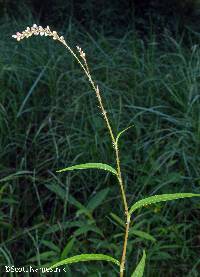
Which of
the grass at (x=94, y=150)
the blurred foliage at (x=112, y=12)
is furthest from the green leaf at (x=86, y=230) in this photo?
the blurred foliage at (x=112, y=12)

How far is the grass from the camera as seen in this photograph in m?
2.44

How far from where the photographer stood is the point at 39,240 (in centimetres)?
251

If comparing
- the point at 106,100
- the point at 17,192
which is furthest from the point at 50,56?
the point at 17,192

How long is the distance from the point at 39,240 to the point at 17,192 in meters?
0.35

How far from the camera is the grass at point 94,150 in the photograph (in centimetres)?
244

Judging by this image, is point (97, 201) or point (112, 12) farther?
point (112, 12)

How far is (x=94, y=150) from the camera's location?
2893mm

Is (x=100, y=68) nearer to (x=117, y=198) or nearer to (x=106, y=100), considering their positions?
(x=106, y=100)

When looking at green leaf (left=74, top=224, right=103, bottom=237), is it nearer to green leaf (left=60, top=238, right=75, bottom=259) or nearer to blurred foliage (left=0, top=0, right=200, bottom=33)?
green leaf (left=60, top=238, right=75, bottom=259)

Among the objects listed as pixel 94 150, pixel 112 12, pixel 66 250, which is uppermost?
pixel 112 12

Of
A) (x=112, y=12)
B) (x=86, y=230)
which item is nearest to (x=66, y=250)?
(x=86, y=230)

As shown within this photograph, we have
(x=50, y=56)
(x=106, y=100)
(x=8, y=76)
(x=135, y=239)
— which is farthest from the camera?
(x=50, y=56)

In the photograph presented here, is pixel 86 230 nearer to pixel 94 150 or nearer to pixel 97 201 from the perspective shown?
pixel 97 201

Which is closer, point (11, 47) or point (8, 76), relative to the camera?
point (8, 76)
